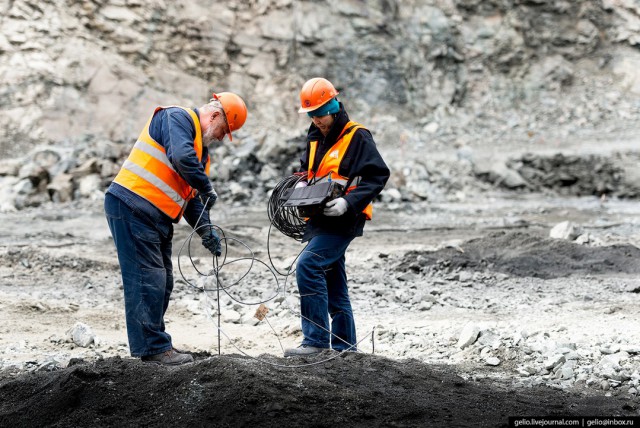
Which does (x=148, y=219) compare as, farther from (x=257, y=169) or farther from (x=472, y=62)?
(x=472, y=62)

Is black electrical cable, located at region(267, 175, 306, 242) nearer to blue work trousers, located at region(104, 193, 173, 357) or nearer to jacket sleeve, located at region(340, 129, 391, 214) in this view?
jacket sleeve, located at region(340, 129, 391, 214)

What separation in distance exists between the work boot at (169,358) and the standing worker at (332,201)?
25.7 inches

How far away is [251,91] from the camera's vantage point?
21.7 m

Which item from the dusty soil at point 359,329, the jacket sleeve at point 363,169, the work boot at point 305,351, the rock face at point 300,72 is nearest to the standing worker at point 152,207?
the dusty soil at point 359,329

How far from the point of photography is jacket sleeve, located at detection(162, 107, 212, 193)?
4.74 m

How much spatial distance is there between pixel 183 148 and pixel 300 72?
1787 cm

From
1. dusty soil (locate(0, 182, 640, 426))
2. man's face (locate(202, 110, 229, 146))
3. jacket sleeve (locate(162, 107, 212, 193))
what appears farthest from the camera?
man's face (locate(202, 110, 229, 146))

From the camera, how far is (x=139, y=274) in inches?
195

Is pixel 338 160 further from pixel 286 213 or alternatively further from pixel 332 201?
pixel 286 213

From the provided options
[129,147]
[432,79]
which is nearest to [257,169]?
[129,147]

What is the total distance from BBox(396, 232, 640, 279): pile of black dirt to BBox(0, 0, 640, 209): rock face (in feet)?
19.6

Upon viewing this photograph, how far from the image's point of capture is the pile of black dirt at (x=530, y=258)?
893 centimetres

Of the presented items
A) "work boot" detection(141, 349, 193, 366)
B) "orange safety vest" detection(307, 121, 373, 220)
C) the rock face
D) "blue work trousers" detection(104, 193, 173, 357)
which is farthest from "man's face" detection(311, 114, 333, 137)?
the rock face

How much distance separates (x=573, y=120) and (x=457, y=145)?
378 centimetres
